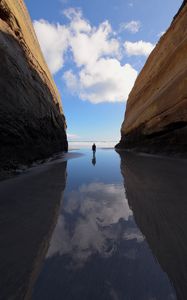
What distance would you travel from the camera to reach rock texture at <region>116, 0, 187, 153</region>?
17.8 m

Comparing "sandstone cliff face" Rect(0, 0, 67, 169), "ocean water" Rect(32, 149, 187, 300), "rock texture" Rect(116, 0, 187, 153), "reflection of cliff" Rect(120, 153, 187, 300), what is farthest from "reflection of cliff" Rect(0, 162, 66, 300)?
"rock texture" Rect(116, 0, 187, 153)

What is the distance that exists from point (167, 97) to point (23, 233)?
776 inches

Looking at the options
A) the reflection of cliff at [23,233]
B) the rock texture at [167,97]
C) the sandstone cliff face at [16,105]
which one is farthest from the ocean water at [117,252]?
the rock texture at [167,97]

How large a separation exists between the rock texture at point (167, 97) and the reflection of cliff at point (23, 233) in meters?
13.6

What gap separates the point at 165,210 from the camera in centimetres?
445

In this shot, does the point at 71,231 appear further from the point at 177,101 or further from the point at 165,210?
the point at 177,101

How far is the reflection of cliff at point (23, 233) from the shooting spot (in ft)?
7.36

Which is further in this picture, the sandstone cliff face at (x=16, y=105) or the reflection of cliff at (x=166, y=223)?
the sandstone cliff face at (x=16, y=105)

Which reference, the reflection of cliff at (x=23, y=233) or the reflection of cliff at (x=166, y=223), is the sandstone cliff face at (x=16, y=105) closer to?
the reflection of cliff at (x=23, y=233)

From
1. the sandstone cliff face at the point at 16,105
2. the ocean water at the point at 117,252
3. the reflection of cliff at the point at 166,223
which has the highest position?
the sandstone cliff face at the point at 16,105

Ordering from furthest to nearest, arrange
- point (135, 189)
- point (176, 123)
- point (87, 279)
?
point (176, 123)
point (135, 189)
point (87, 279)

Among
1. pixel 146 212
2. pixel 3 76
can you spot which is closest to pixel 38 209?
pixel 146 212

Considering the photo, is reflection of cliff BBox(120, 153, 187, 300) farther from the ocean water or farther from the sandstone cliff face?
the sandstone cliff face

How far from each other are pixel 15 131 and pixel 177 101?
45.9ft
